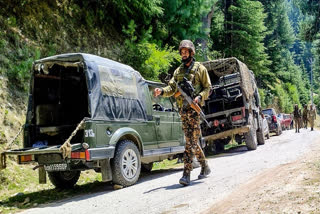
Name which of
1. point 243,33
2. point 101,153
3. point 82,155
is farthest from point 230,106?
point 243,33

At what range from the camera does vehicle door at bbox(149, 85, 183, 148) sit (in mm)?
8324

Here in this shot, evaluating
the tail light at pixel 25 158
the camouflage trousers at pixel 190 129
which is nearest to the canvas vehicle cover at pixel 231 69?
the camouflage trousers at pixel 190 129

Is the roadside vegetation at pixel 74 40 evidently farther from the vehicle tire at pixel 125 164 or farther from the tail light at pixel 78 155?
the vehicle tire at pixel 125 164

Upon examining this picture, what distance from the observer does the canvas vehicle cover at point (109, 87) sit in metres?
6.54

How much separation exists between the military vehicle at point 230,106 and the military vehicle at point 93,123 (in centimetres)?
422

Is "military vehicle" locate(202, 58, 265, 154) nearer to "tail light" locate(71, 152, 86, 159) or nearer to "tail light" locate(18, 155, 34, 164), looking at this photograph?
"tail light" locate(71, 152, 86, 159)

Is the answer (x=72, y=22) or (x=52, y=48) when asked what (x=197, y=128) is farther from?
(x=72, y=22)

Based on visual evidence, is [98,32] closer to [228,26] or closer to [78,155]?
[78,155]

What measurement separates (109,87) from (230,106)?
770 cm

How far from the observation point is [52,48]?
11.9 meters

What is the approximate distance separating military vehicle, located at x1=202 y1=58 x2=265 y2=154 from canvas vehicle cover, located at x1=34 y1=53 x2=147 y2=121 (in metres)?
5.59

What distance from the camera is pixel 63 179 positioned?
24.9ft

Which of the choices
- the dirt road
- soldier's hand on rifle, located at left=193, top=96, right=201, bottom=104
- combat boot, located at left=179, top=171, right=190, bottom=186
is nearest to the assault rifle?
soldier's hand on rifle, located at left=193, top=96, right=201, bottom=104

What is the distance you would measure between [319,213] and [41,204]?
15.1ft
